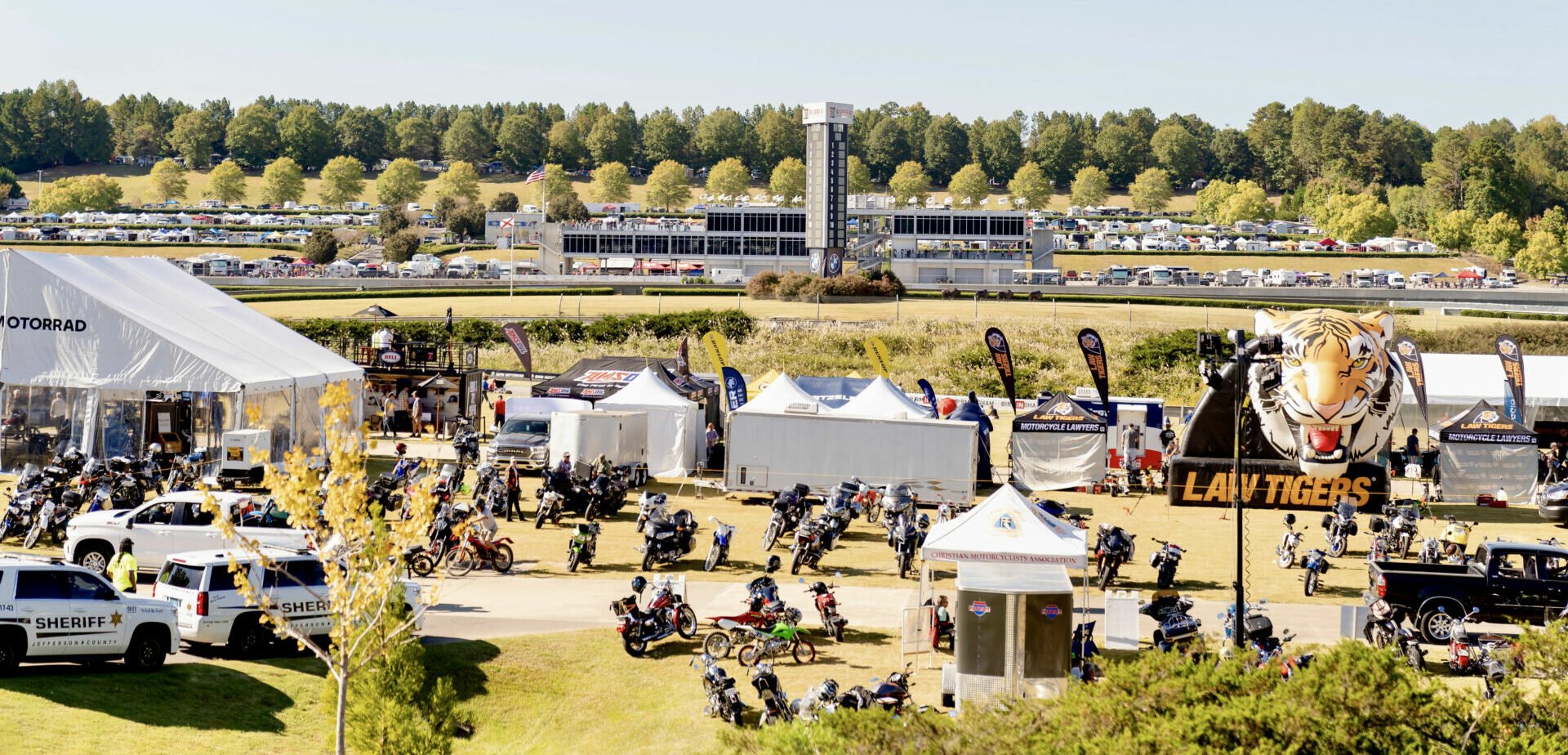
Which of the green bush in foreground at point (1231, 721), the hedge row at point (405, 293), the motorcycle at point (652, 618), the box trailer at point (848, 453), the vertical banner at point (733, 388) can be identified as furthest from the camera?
the hedge row at point (405, 293)

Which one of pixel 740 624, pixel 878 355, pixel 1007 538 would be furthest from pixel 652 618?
pixel 878 355

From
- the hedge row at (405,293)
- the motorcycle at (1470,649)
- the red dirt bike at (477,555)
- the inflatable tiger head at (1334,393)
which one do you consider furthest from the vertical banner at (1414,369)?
the hedge row at (405,293)

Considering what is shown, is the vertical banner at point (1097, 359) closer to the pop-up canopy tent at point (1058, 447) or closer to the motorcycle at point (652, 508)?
the pop-up canopy tent at point (1058, 447)

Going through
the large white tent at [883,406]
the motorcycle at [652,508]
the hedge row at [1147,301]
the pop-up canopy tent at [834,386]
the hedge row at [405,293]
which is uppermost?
the hedge row at [405,293]

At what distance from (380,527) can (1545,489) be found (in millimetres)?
28817

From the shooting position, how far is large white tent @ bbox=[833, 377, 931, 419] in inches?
1363

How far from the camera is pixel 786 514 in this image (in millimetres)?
27938

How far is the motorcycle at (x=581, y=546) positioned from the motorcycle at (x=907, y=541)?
512cm

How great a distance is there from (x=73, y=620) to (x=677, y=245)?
11378 centimetres

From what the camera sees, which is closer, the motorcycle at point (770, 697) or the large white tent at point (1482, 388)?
the motorcycle at point (770, 697)

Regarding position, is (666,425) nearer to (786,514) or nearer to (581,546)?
(786,514)

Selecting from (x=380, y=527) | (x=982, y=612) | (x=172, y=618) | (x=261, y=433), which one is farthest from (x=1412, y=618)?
(x=261, y=433)

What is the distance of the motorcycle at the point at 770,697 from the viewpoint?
640 inches

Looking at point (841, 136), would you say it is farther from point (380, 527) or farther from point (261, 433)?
point (380, 527)
